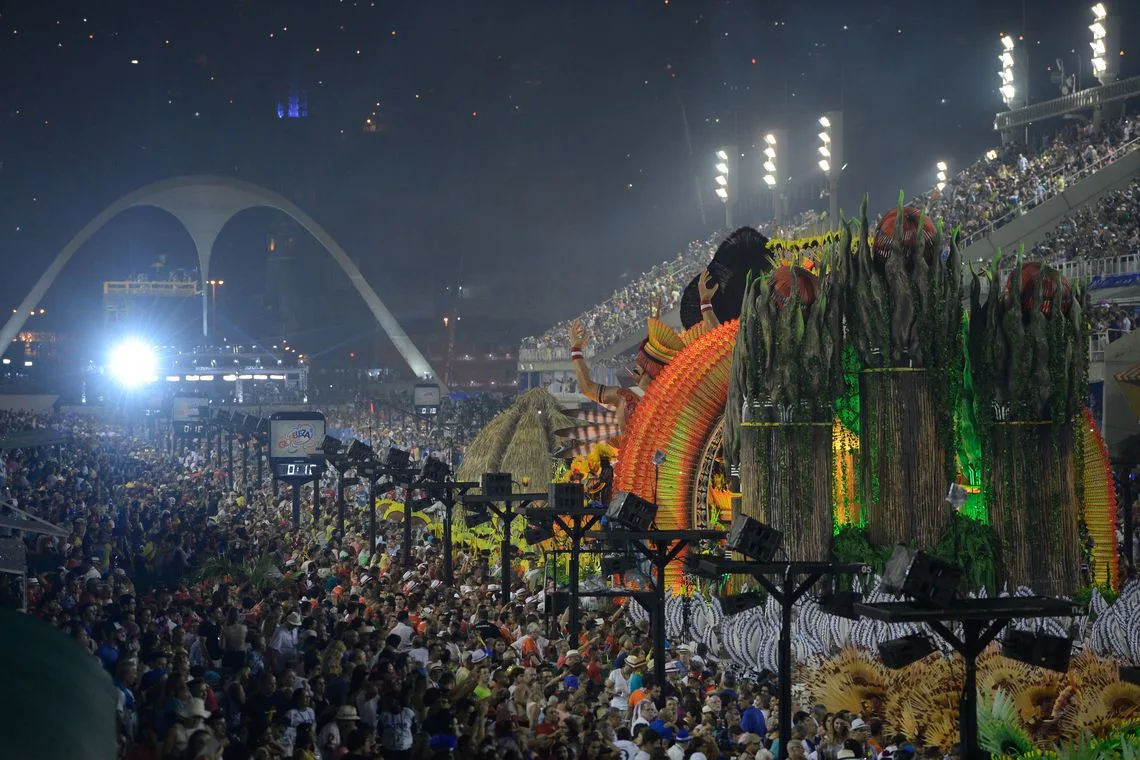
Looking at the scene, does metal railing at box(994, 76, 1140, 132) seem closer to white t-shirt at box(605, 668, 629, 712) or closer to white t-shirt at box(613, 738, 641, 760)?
white t-shirt at box(605, 668, 629, 712)

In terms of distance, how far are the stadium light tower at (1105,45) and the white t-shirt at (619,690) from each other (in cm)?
4962

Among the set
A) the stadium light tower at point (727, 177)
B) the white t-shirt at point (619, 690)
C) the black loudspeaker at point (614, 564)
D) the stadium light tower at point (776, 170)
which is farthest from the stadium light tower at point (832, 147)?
the white t-shirt at point (619, 690)

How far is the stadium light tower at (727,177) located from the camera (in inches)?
3263

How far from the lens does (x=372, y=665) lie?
16641mm

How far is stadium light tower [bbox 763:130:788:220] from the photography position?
7569 centimetres

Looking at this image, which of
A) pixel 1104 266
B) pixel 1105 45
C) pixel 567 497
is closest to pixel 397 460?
pixel 567 497

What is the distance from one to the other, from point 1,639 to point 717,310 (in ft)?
81.1

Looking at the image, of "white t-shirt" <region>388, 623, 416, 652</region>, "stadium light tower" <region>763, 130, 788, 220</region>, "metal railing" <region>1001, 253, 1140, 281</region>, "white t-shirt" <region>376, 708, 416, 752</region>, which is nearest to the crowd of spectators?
"stadium light tower" <region>763, 130, 788, 220</region>

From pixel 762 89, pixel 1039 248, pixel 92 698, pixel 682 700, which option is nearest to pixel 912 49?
pixel 762 89

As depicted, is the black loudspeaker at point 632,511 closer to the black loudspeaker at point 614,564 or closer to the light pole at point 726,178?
the black loudspeaker at point 614,564

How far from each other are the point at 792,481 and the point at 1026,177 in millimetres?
35048

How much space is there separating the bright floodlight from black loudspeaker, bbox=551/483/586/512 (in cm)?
8155

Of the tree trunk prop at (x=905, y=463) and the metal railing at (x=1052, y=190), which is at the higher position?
the metal railing at (x=1052, y=190)

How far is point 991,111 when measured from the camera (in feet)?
234
